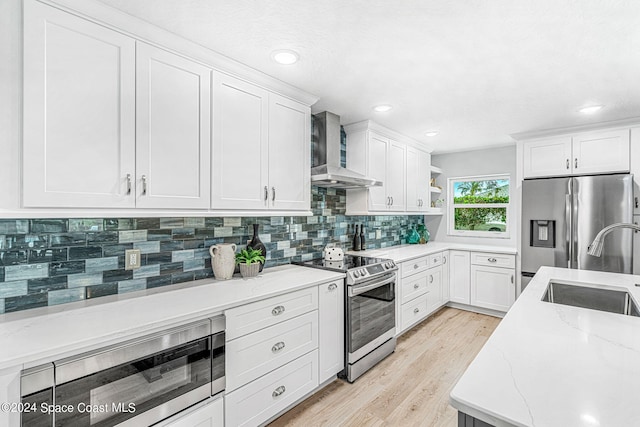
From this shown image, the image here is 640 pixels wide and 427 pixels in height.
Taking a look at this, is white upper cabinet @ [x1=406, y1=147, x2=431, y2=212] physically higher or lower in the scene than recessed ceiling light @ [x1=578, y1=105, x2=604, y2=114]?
lower

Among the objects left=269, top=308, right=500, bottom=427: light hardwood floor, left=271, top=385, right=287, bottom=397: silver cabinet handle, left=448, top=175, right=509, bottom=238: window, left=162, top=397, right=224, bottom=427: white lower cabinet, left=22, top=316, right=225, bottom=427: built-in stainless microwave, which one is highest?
left=448, top=175, right=509, bottom=238: window

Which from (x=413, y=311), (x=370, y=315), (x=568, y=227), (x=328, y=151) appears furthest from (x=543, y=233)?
(x=328, y=151)

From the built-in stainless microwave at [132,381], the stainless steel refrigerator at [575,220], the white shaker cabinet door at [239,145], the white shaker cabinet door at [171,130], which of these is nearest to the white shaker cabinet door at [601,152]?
the stainless steel refrigerator at [575,220]

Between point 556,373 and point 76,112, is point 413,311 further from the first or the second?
point 76,112

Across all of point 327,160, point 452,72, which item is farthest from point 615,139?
point 327,160

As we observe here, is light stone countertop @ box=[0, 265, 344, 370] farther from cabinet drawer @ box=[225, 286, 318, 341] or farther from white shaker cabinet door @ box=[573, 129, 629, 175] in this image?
white shaker cabinet door @ box=[573, 129, 629, 175]

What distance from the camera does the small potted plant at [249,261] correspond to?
2.17m

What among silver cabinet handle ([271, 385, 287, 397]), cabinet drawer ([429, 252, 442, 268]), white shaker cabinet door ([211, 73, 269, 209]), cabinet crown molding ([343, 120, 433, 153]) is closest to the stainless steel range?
silver cabinet handle ([271, 385, 287, 397])

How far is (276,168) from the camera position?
229 centimetres

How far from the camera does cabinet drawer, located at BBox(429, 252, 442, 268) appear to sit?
12.4 feet

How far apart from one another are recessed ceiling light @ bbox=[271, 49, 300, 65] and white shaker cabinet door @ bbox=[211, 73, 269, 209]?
295mm

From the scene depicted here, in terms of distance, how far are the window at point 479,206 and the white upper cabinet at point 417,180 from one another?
79 centimetres

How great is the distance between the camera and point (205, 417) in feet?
5.02

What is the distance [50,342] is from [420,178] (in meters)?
4.06
